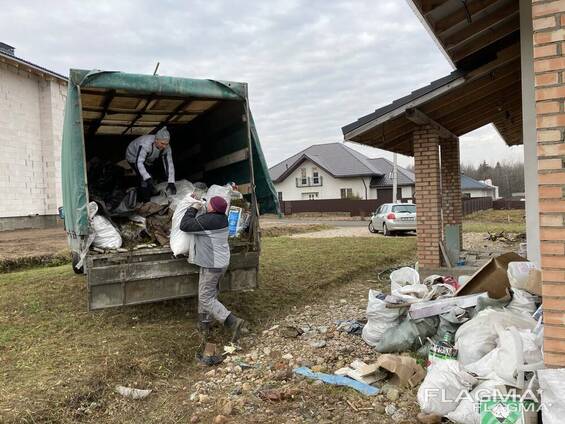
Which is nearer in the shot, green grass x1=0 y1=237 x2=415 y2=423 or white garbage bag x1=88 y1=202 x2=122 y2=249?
green grass x1=0 y1=237 x2=415 y2=423

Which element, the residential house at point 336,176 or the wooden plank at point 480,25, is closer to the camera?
the wooden plank at point 480,25

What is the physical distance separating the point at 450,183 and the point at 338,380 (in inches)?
308

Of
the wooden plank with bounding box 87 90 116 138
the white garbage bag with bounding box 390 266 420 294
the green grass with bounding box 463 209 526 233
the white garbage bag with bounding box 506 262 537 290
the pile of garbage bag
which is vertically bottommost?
the green grass with bounding box 463 209 526 233

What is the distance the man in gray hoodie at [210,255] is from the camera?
18.7 feet

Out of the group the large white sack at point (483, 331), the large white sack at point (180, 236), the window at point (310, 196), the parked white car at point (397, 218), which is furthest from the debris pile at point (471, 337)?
the window at point (310, 196)

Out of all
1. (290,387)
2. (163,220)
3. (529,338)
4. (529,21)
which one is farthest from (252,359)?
(529,21)

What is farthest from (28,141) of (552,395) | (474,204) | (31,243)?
(474,204)

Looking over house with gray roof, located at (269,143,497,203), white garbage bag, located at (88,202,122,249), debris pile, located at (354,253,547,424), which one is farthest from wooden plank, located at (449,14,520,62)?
house with gray roof, located at (269,143,497,203)

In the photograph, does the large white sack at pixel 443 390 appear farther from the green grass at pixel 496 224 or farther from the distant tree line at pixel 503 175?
the distant tree line at pixel 503 175

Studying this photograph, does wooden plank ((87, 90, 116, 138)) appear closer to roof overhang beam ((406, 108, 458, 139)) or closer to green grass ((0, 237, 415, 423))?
green grass ((0, 237, 415, 423))

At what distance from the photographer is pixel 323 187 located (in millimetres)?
48000

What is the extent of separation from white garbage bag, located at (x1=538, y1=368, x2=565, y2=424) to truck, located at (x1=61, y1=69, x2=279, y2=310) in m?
4.02

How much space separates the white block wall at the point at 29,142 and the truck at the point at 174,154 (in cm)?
1433

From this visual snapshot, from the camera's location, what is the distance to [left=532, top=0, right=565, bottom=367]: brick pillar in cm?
297
